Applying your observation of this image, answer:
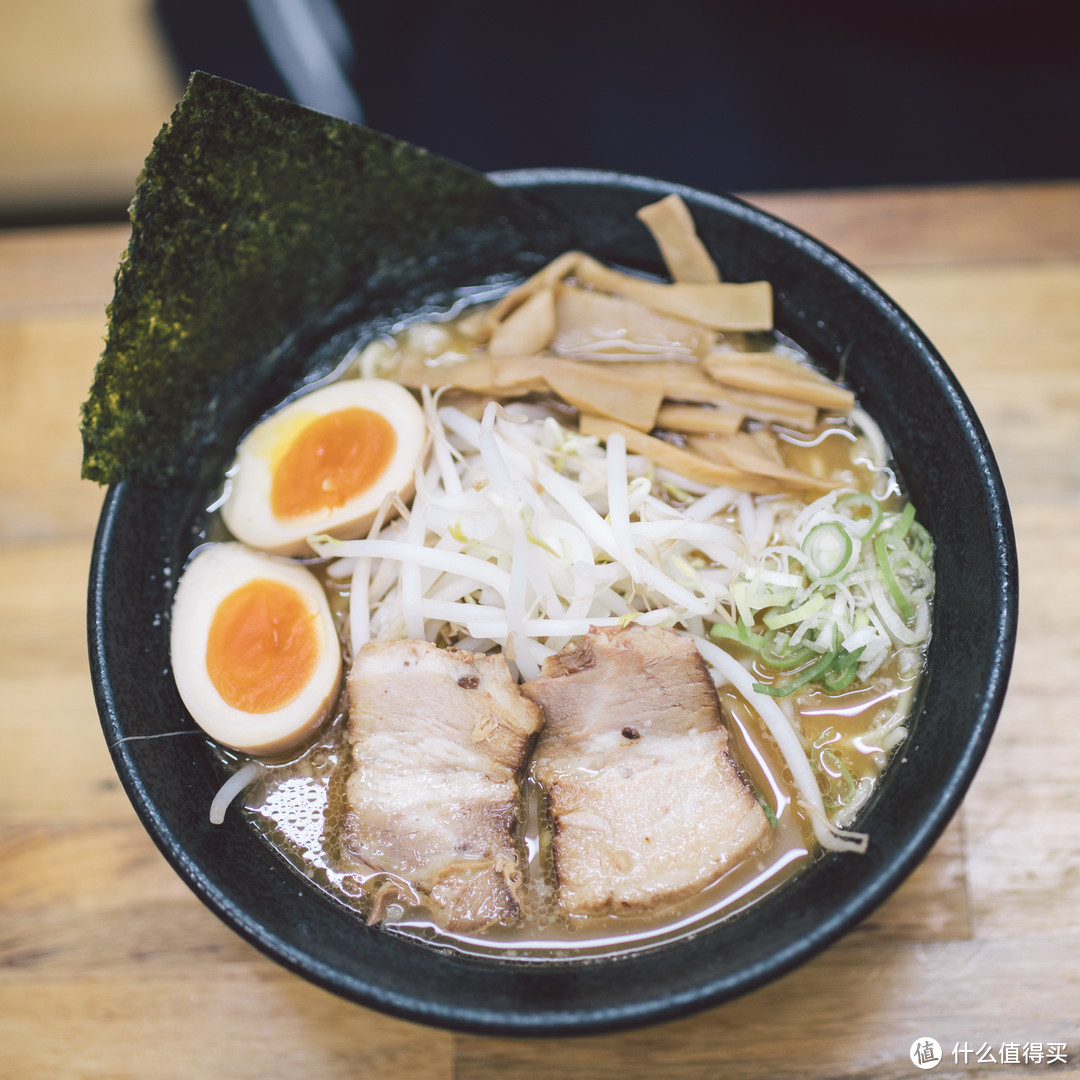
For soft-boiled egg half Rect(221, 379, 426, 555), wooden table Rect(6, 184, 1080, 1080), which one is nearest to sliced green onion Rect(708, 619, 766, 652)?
wooden table Rect(6, 184, 1080, 1080)

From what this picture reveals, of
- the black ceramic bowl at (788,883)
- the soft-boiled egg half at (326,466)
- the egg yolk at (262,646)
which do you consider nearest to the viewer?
the black ceramic bowl at (788,883)

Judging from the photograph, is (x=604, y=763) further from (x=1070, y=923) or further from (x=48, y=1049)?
(x=48, y=1049)

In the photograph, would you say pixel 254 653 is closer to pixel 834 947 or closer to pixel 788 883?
pixel 788 883

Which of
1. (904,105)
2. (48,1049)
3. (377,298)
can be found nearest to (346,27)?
(377,298)

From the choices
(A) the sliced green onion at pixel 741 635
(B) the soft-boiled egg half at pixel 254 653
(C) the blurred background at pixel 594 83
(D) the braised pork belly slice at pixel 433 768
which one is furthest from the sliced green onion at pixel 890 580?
(C) the blurred background at pixel 594 83

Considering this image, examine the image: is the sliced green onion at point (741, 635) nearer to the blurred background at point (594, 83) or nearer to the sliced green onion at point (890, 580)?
the sliced green onion at point (890, 580)
